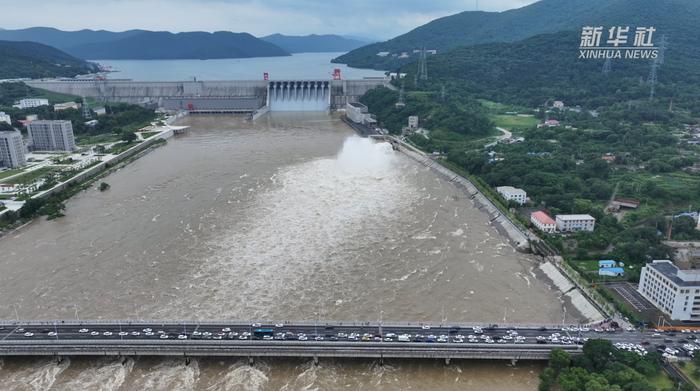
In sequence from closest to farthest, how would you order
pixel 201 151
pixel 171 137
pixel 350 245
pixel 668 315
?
1. pixel 668 315
2. pixel 350 245
3. pixel 201 151
4. pixel 171 137

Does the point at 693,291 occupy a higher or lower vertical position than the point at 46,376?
higher

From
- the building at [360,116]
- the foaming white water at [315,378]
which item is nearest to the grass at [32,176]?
the foaming white water at [315,378]

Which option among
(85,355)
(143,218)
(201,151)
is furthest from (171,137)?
(85,355)

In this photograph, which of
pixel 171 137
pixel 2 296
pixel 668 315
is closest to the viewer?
pixel 668 315

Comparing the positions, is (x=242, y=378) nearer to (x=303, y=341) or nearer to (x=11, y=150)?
(x=303, y=341)

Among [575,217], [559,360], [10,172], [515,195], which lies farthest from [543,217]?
[10,172]

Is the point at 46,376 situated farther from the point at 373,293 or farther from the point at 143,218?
the point at 143,218
